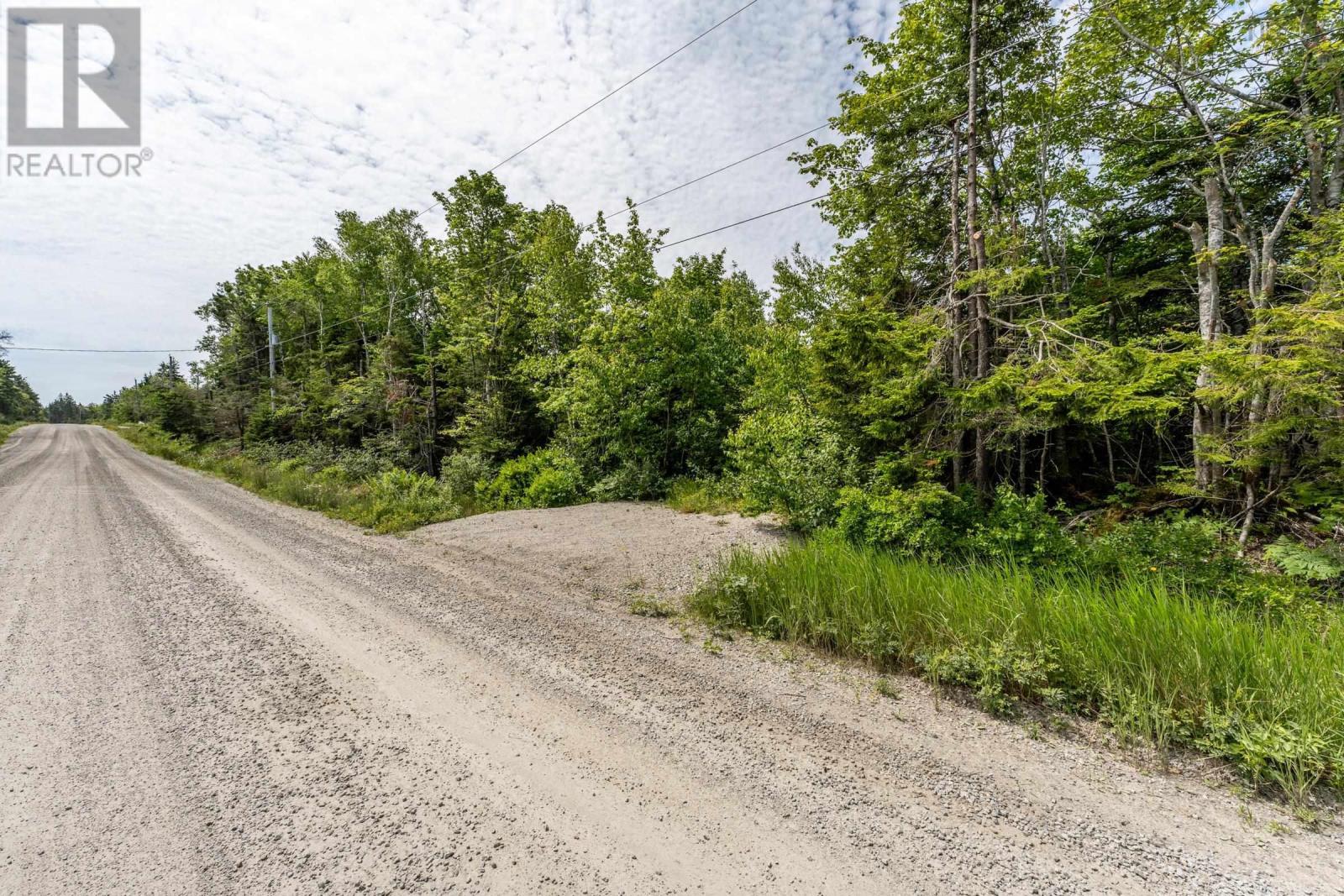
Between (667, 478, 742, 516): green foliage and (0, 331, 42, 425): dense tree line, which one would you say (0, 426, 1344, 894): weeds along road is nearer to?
(667, 478, 742, 516): green foliage

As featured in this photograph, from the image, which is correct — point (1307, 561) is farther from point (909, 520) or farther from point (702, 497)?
point (702, 497)

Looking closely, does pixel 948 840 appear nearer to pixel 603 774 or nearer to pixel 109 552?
pixel 603 774

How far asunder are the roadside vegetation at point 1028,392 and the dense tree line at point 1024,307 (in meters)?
0.06

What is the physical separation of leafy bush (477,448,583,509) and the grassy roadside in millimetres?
769

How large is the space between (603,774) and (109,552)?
26.1 feet

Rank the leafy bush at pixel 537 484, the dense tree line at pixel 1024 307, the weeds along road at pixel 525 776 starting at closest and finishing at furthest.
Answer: the weeds along road at pixel 525 776, the dense tree line at pixel 1024 307, the leafy bush at pixel 537 484

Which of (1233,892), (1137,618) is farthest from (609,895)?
(1137,618)

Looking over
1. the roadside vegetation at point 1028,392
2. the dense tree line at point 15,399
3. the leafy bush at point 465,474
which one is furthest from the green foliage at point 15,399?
the roadside vegetation at point 1028,392

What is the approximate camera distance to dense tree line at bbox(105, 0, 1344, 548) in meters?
5.52

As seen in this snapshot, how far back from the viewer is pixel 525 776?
7.34 feet

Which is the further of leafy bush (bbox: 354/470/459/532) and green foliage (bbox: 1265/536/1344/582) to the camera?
leafy bush (bbox: 354/470/459/532)

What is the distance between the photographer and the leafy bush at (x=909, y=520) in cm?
592

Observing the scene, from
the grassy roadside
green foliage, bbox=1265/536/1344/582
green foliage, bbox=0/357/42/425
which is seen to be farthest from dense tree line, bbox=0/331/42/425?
green foliage, bbox=1265/536/1344/582

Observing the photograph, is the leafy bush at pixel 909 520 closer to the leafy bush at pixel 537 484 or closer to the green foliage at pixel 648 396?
the green foliage at pixel 648 396
